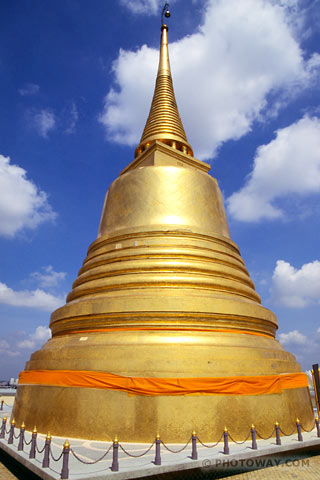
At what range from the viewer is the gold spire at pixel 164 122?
50.6 ft

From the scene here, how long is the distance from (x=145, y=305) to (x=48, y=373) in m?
2.79

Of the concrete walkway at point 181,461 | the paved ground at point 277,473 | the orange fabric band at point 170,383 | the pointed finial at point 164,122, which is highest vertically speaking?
the pointed finial at point 164,122

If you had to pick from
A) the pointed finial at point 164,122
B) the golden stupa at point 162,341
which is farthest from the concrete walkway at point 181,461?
the pointed finial at point 164,122

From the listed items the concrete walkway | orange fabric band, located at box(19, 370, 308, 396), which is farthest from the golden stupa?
the concrete walkway

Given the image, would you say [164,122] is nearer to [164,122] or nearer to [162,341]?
[164,122]

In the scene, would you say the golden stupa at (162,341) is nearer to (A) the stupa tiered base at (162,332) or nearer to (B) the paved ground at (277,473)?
(A) the stupa tiered base at (162,332)

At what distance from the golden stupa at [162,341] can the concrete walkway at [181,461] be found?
1.74 ft

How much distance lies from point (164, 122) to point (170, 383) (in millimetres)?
12048

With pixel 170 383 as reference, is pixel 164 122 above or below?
above

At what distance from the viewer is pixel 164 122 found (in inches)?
625

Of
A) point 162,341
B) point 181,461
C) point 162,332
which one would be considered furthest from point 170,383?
point 181,461

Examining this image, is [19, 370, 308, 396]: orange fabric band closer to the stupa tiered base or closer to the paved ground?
the stupa tiered base

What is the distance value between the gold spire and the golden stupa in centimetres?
351

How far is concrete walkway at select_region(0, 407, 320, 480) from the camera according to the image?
4960mm
